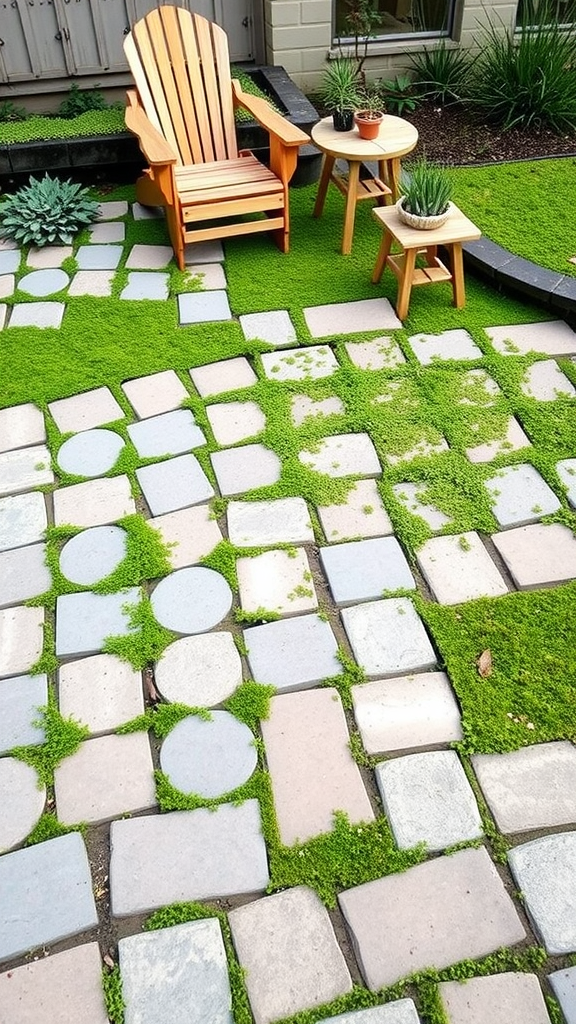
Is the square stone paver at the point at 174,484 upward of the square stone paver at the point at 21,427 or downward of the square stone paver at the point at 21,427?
upward

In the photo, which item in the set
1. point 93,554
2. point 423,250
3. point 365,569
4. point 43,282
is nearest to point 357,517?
point 365,569

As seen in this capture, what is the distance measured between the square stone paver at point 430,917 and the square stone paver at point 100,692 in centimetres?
79

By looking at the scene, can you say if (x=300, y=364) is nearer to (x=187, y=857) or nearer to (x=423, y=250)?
(x=423, y=250)

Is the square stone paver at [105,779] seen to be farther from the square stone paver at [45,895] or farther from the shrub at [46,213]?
the shrub at [46,213]

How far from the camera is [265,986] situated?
1.69 meters

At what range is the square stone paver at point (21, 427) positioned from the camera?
3105 millimetres

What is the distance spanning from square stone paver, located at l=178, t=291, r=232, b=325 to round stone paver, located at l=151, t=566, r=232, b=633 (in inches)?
62.7

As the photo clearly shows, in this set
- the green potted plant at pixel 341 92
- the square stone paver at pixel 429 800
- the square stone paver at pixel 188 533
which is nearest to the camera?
the square stone paver at pixel 429 800

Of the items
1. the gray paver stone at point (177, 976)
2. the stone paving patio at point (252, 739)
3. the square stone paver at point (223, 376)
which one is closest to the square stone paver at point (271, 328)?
the square stone paver at point (223, 376)

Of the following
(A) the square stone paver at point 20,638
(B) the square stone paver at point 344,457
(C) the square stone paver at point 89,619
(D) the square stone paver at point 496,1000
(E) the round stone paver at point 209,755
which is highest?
(D) the square stone paver at point 496,1000

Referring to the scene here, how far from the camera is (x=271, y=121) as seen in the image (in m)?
3.95

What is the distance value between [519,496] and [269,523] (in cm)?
91

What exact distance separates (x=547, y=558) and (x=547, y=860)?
102cm

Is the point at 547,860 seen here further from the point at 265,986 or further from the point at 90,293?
the point at 90,293
